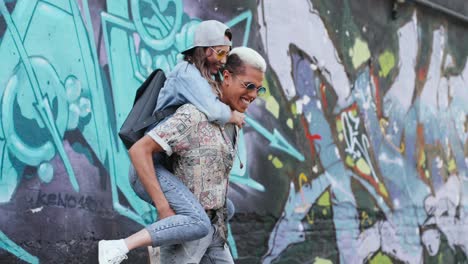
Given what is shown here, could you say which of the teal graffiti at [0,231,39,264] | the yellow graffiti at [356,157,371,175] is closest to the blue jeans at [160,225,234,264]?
the teal graffiti at [0,231,39,264]

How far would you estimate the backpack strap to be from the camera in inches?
172

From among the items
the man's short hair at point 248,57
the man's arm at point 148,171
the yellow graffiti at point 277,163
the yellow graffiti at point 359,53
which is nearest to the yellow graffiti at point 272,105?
the yellow graffiti at point 277,163

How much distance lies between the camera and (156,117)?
4.41m

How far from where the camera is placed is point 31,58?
5637mm

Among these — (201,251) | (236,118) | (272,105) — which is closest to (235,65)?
(236,118)

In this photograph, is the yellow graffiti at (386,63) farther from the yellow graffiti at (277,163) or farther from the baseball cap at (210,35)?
the baseball cap at (210,35)

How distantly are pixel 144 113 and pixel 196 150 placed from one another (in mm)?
320

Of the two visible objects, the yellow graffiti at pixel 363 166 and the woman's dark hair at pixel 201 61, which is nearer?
the woman's dark hair at pixel 201 61

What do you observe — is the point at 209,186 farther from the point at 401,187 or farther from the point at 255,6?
the point at 401,187

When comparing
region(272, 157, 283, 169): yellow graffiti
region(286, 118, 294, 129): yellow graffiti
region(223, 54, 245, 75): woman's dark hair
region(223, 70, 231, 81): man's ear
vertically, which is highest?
region(286, 118, 294, 129): yellow graffiti

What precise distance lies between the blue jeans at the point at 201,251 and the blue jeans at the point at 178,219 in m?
0.09

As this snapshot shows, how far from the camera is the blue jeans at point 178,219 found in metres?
4.17

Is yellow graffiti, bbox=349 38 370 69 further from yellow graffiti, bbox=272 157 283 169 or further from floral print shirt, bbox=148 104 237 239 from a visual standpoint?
floral print shirt, bbox=148 104 237 239

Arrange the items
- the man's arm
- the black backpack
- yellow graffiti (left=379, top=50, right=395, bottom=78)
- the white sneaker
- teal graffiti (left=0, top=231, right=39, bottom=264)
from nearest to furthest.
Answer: the white sneaker < the man's arm < the black backpack < teal graffiti (left=0, top=231, right=39, bottom=264) < yellow graffiti (left=379, top=50, right=395, bottom=78)
